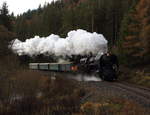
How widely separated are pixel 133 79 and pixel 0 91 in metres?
13.0

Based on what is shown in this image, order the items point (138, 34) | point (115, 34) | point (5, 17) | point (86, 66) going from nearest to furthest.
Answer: point (86, 66) < point (138, 34) < point (5, 17) < point (115, 34)

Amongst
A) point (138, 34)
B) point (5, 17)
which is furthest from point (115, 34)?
point (138, 34)

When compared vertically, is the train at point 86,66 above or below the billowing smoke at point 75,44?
below

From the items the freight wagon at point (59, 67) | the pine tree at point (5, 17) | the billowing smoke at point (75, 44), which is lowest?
the freight wagon at point (59, 67)

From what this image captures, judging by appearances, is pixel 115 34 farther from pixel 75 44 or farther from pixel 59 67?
pixel 75 44

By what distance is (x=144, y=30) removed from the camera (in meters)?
25.8

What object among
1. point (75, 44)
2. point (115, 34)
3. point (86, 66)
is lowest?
point (86, 66)

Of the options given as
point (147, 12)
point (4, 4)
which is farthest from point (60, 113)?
point (4, 4)

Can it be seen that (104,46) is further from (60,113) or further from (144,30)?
(60,113)

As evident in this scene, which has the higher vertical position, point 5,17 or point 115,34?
point 5,17

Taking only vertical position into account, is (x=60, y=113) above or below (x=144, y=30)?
below

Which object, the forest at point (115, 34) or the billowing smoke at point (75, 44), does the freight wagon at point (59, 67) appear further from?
the forest at point (115, 34)

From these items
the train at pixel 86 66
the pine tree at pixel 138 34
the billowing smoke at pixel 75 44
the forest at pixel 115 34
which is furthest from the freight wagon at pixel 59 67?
the pine tree at pixel 138 34

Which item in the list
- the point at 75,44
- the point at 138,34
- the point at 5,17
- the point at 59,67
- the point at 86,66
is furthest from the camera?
the point at 5,17
